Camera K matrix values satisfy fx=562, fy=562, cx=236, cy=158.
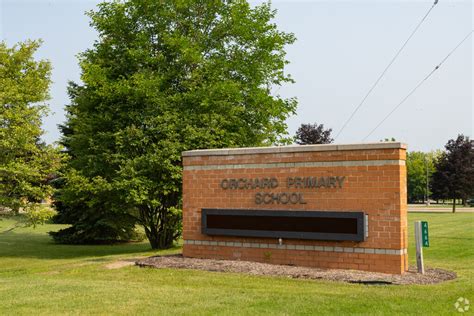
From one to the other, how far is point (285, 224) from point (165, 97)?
10320 mm

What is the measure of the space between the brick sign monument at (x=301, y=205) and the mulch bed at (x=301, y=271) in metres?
0.45

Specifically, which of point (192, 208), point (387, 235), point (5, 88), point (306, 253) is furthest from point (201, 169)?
point (5, 88)

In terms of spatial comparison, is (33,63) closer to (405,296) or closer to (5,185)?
(5,185)

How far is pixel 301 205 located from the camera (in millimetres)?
13758

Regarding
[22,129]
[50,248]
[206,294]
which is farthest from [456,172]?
[206,294]

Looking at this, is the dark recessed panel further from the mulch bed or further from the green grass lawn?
the green grass lawn

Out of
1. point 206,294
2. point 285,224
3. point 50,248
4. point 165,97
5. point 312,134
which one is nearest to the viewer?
point 206,294

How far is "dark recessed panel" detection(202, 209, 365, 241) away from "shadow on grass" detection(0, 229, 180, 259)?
5914 mm

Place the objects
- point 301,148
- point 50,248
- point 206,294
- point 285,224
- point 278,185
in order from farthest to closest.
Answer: point 50,248, point 278,185, point 285,224, point 301,148, point 206,294

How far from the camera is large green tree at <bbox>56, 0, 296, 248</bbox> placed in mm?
21641

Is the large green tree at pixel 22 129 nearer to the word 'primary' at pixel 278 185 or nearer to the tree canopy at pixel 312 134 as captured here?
the word 'primary' at pixel 278 185

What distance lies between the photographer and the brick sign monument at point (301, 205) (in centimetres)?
1278

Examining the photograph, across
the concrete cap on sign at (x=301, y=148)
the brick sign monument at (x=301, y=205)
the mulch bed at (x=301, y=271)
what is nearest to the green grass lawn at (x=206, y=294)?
the mulch bed at (x=301, y=271)

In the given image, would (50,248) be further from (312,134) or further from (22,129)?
(312,134)
